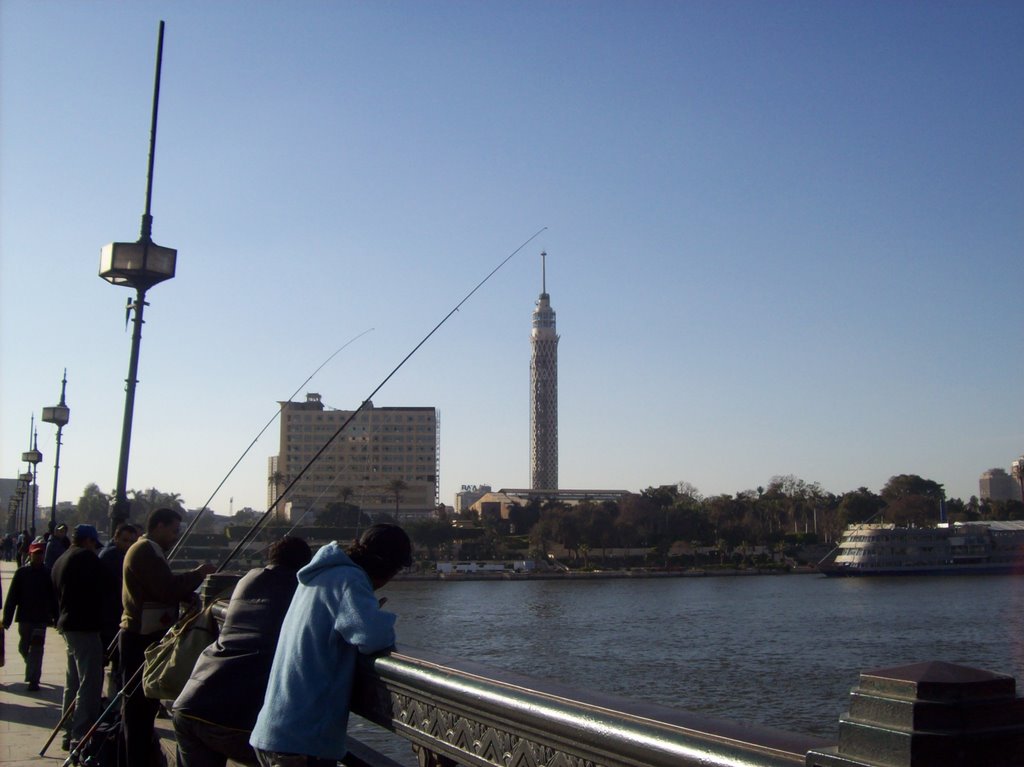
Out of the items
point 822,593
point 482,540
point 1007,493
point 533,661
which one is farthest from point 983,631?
point 1007,493

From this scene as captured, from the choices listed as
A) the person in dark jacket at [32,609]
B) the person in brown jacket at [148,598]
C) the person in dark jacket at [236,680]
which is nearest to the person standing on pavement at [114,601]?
the person in brown jacket at [148,598]

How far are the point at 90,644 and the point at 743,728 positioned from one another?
5.97m

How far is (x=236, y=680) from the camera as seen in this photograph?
12.0 ft

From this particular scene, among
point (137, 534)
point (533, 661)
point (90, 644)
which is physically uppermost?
point (137, 534)

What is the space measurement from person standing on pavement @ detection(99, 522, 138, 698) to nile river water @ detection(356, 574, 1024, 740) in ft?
11.7

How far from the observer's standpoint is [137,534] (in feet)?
26.7

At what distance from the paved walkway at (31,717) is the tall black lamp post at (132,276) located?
1.58 metres

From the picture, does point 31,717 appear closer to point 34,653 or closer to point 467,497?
point 34,653

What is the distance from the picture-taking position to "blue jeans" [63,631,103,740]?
648 centimetres

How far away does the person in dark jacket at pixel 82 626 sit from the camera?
656 cm

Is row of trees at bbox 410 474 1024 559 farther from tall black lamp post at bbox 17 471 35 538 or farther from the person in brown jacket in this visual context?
the person in brown jacket

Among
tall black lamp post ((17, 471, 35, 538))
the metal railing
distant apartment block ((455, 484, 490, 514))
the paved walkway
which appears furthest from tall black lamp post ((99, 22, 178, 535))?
distant apartment block ((455, 484, 490, 514))

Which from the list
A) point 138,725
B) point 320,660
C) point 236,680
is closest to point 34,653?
point 138,725

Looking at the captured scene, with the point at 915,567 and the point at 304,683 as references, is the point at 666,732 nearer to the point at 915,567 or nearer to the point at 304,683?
the point at 304,683
